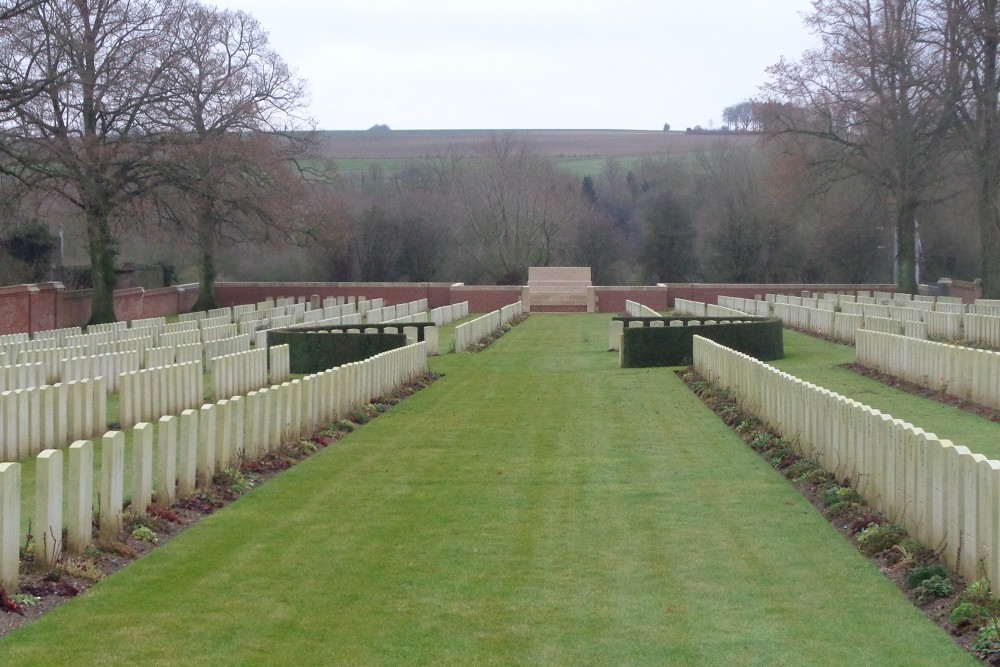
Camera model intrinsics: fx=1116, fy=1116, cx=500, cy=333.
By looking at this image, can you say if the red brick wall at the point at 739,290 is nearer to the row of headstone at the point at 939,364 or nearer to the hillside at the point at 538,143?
the row of headstone at the point at 939,364

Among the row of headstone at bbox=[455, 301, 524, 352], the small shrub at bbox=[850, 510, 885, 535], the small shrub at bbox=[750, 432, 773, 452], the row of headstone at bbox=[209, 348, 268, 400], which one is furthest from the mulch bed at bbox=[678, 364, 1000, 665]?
the row of headstone at bbox=[455, 301, 524, 352]

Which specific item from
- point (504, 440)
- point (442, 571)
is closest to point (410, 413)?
point (504, 440)

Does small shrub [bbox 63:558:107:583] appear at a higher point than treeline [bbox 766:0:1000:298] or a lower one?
lower

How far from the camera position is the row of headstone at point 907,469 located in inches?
238

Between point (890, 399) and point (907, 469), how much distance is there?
8766 millimetres

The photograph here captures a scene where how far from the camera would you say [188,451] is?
8.80 metres

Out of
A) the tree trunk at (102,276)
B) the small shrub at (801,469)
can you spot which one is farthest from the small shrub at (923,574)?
the tree trunk at (102,276)

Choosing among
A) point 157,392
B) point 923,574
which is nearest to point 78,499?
point 923,574

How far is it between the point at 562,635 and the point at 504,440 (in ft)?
22.5

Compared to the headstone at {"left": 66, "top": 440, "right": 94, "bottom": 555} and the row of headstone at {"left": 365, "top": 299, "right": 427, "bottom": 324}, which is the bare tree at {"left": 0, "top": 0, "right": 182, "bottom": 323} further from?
the headstone at {"left": 66, "top": 440, "right": 94, "bottom": 555}

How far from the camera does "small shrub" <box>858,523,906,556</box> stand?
285 inches

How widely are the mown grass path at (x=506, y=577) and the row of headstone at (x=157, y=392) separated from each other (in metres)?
2.95

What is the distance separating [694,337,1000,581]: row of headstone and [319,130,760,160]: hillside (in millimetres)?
80895

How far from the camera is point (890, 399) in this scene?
15656mm
